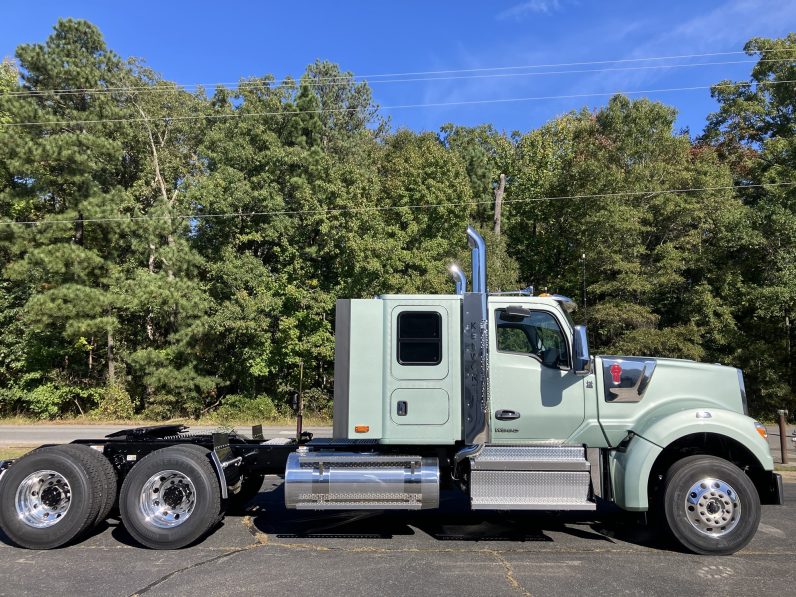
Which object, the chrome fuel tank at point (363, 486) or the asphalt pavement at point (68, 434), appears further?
the asphalt pavement at point (68, 434)

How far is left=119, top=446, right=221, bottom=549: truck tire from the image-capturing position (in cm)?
562

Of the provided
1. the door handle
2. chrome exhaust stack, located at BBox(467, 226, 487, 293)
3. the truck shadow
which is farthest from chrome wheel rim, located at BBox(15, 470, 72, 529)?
chrome exhaust stack, located at BBox(467, 226, 487, 293)

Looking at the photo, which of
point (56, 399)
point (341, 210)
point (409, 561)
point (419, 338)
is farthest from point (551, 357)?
point (56, 399)

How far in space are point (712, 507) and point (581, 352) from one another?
6.21 ft

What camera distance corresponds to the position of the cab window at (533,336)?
6.04 m

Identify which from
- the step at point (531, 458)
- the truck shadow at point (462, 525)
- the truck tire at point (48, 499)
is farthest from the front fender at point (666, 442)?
the truck tire at point (48, 499)

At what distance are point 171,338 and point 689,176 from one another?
21.5m

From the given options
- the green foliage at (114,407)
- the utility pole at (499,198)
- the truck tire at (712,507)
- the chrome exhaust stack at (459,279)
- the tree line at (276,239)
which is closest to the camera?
the truck tire at (712,507)

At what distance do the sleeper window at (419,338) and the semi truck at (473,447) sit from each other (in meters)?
0.01

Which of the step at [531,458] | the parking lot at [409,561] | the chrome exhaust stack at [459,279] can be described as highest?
the chrome exhaust stack at [459,279]

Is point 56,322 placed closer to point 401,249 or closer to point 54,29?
point 54,29

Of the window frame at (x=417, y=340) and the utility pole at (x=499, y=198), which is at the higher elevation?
the utility pole at (x=499, y=198)

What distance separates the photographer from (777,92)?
23.8 m

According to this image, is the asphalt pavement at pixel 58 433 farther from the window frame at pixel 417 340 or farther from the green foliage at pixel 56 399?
the window frame at pixel 417 340
